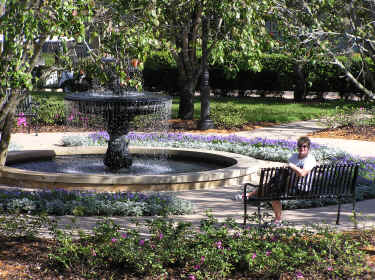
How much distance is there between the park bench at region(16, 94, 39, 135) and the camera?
15402 millimetres

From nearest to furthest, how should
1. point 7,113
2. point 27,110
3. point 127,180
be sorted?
point 7,113, point 127,180, point 27,110

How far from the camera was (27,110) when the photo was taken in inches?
663

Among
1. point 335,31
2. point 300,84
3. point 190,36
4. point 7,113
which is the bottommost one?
point 7,113

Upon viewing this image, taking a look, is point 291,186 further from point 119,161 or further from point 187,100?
point 187,100

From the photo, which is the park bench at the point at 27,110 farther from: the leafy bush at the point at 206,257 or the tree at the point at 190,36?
the leafy bush at the point at 206,257

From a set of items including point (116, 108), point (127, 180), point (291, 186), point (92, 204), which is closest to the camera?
point (291, 186)

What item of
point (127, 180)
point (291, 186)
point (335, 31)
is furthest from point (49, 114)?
point (291, 186)

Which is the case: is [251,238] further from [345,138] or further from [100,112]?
[345,138]

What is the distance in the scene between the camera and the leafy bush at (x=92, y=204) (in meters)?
7.29

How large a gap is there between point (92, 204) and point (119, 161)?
3.07 meters

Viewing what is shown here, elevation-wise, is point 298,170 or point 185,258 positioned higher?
point 298,170

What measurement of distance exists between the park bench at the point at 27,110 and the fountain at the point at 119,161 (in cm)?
419

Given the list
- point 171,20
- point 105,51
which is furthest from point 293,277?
point 171,20

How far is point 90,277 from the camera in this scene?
5.02 meters
